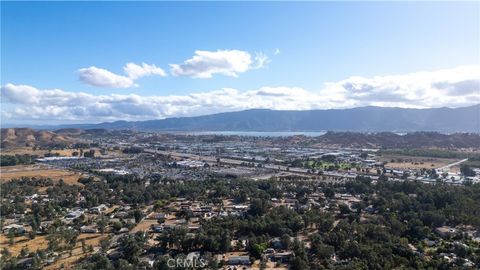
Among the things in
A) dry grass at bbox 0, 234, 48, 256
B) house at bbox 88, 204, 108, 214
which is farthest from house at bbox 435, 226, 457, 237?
house at bbox 88, 204, 108, 214

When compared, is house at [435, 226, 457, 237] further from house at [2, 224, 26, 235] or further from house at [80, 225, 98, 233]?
house at [2, 224, 26, 235]

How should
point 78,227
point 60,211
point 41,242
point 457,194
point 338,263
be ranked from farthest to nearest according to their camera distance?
point 457,194, point 60,211, point 78,227, point 41,242, point 338,263

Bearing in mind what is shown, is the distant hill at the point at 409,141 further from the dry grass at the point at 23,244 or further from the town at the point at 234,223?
the dry grass at the point at 23,244

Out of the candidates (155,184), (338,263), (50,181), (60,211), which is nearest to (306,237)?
(338,263)

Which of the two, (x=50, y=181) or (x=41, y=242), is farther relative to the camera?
(x=50, y=181)

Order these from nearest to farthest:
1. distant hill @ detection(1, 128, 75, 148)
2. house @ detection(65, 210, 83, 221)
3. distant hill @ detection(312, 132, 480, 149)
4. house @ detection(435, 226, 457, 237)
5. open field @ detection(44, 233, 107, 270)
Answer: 1. open field @ detection(44, 233, 107, 270)
2. house @ detection(435, 226, 457, 237)
3. house @ detection(65, 210, 83, 221)
4. distant hill @ detection(1, 128, 75, 148)
5. distant hill @ detection(312, 132, 480, 149)

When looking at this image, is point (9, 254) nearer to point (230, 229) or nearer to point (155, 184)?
point (230, 229)

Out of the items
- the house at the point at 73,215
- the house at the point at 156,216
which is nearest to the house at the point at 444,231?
the house at the point at 156,216
